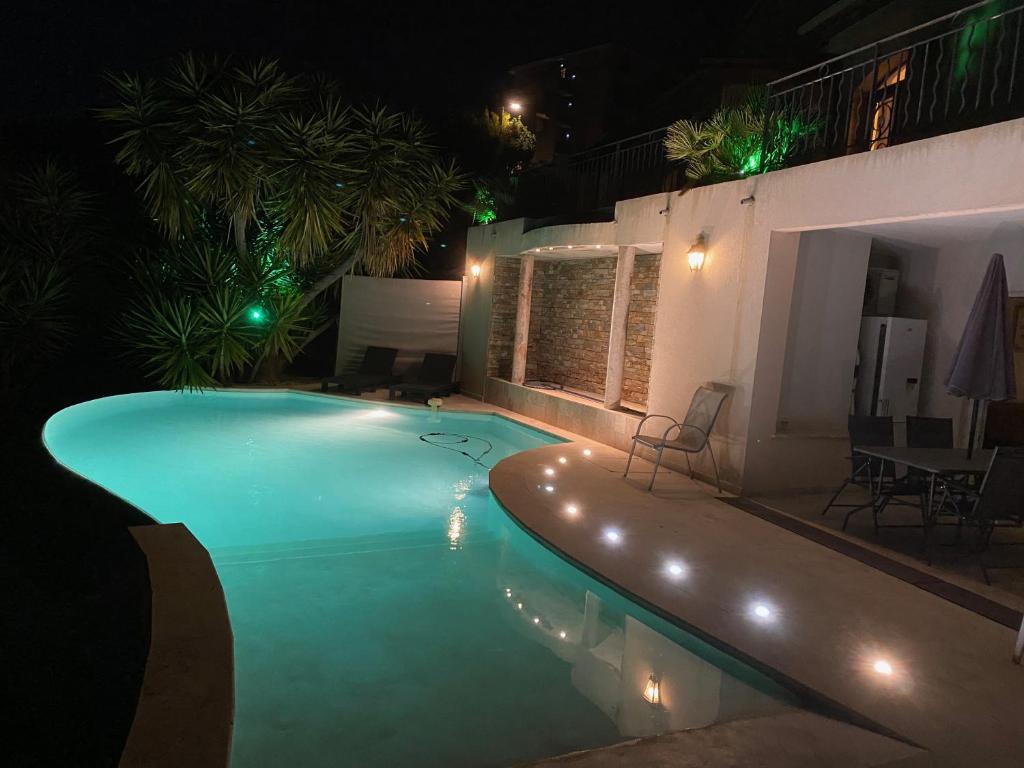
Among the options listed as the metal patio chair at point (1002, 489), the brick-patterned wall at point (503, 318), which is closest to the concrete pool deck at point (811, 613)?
the metal patio chair at point (1002, 489)

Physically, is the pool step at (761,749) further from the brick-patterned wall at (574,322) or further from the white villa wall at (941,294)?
the brick-patterned wall at (574,322)

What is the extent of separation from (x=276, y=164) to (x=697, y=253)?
7622mm

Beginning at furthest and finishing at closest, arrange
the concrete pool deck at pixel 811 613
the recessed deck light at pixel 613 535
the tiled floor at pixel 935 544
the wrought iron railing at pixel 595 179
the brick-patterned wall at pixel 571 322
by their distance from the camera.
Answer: the brick-patterned wall at pixel 571 322, the wrought iron railing at pixel 595 179, the recessed deck light at pixel 613 535, the tiled floor at pixel 935 544, the concrete pool deck at pixel 811 613

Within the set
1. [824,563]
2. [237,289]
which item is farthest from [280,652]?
[237,289]

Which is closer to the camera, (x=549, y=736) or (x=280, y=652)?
(x=549, y=736)

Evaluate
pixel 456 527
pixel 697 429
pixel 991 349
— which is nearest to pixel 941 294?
pixel 991 349

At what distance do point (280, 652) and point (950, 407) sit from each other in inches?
278

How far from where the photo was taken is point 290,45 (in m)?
21.2

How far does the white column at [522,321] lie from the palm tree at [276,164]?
2.50m

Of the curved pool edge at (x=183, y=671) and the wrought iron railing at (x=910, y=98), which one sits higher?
the wrought iron railing at (x=910, y=98)

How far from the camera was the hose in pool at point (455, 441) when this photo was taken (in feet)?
28.9

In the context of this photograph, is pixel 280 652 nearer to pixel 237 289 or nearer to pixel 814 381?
pixel 814 381

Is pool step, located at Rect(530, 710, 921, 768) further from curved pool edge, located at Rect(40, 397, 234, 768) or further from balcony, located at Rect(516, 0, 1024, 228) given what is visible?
balcony, located at Rect(516, 0, 1024, 228)

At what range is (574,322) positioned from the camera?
470 inches
